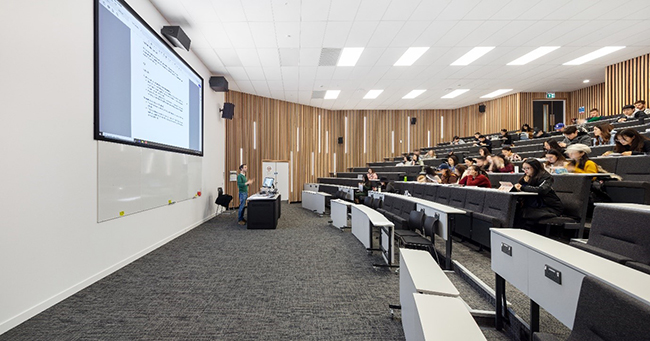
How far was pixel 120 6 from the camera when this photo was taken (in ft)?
11.2

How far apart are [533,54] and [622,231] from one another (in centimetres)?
675

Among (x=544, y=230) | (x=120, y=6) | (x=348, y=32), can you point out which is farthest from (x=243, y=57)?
(x=544, y=230)

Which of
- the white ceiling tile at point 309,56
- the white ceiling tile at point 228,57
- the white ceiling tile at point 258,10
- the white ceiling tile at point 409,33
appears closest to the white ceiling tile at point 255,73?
the white ceiling tile at point 228,57

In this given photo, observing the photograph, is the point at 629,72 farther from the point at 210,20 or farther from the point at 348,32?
the point at 210,20

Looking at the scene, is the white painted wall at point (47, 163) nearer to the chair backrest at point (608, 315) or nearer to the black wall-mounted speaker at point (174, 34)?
the black wall-mounted speaker at point (174, 34)

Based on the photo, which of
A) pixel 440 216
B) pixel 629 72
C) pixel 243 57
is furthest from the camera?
pixel 629 72

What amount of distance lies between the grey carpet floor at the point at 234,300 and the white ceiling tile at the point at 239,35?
3.87m

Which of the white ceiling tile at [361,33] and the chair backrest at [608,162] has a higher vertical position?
the white ceiling tile at [361,33]

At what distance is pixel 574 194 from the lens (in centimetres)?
338

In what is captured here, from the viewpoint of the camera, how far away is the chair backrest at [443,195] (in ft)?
14.4

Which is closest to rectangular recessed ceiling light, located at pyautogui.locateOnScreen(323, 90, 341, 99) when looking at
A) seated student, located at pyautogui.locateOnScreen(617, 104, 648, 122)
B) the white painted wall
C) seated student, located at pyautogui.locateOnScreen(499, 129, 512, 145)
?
seated student, located at pyautogui.locateOnScreen(499, 129, 512, 145)

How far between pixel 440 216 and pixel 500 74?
685 centimetres

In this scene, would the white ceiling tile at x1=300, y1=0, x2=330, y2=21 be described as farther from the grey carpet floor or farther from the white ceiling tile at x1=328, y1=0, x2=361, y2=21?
the grey carpet floor

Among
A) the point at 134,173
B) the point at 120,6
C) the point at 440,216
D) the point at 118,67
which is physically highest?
the point at 120,6
